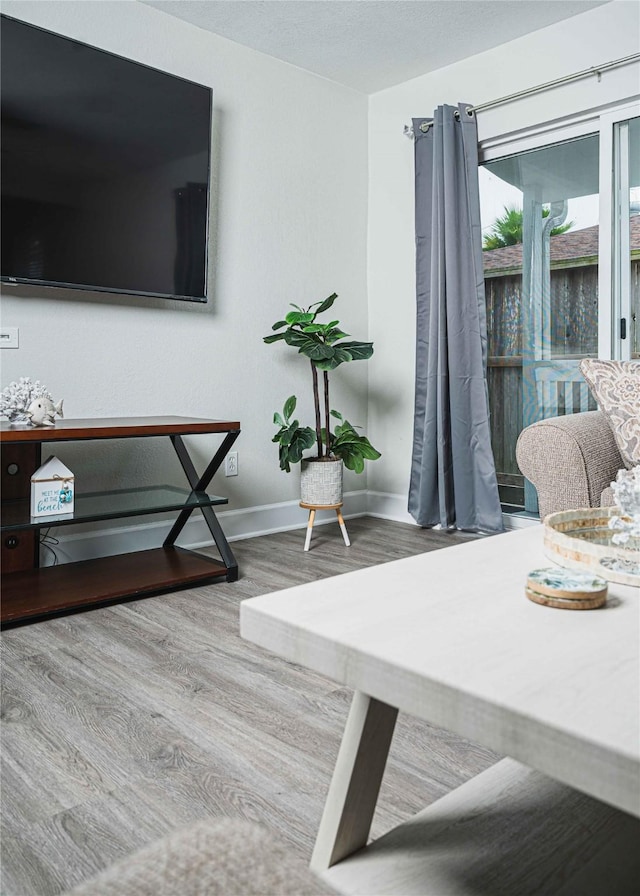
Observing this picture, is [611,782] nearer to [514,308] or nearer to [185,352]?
[185,352]

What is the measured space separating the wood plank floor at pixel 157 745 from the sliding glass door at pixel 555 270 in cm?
187

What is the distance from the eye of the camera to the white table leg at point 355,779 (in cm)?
84

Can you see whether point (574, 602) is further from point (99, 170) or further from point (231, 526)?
point (231, 526)

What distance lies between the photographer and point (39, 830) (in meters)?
1.15

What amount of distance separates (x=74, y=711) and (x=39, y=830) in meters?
0.44

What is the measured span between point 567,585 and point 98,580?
1.98 m

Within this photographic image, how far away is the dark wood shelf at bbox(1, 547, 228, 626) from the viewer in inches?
86.4

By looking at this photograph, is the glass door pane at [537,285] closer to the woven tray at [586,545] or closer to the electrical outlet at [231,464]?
the electrical outlet at [231,464]

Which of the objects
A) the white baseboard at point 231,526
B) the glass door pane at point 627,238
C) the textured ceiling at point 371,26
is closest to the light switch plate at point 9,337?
the white baseboard at point 231,526

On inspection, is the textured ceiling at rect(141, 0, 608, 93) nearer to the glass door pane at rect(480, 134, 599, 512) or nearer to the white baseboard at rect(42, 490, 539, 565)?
the glass door pane at rect(480, 134, 599, 512)

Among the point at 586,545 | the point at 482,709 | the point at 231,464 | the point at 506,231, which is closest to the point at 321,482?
the point at 231,464

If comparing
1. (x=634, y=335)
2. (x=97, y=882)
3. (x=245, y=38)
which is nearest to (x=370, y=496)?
(x=634, y=335)

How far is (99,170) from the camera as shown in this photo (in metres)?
2.61

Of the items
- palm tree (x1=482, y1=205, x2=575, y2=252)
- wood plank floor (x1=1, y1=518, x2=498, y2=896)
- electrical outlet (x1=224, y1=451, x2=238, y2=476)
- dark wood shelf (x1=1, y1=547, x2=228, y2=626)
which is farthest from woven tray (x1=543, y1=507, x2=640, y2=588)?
palm tree (x1=482, y1=205, x2=575, y2=252)
